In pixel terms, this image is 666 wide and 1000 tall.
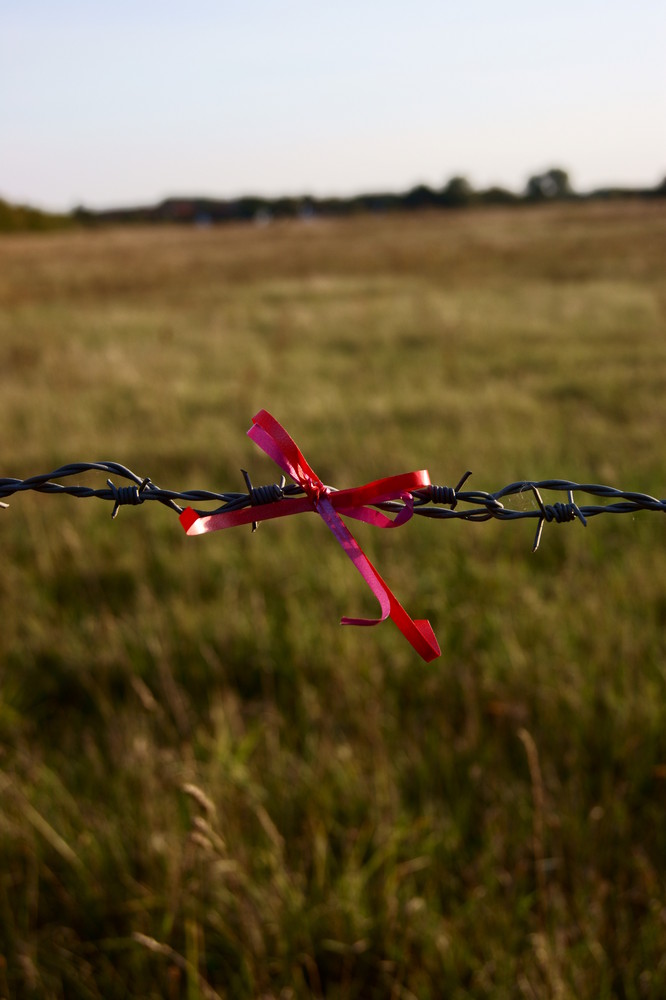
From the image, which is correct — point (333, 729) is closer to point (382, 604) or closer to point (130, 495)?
point (130, 495)

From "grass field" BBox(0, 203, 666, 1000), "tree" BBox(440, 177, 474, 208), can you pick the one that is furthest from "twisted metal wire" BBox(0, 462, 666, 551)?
"tree" BBox(440, 177, 474, 208)

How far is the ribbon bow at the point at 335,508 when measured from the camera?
3.00 feet

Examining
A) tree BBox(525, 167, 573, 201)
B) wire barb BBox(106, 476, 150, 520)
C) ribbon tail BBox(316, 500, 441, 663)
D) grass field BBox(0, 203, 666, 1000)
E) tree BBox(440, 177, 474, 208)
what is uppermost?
tree BBox(440, 177, 474, 208)

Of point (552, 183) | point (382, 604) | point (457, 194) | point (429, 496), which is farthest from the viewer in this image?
point (457, 194)

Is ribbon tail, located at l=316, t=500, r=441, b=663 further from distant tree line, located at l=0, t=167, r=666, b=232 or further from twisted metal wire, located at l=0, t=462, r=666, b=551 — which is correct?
distant tree line, located at l=0, t=167, r=666, b=232

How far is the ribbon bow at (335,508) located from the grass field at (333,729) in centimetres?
64

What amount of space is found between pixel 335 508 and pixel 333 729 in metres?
1.43

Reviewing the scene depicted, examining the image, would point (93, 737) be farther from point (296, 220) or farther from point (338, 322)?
point (296, 220)

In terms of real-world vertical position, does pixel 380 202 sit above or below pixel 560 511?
above

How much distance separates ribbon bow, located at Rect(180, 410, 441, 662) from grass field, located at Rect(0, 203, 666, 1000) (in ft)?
2.11

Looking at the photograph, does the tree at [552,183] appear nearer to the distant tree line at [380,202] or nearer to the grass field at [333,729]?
the distant tree line at [380,202]

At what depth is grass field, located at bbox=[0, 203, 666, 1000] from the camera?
1596 millimetres

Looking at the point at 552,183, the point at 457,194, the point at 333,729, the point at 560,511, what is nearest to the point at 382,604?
the point at 560,511

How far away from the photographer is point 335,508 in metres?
0.99
